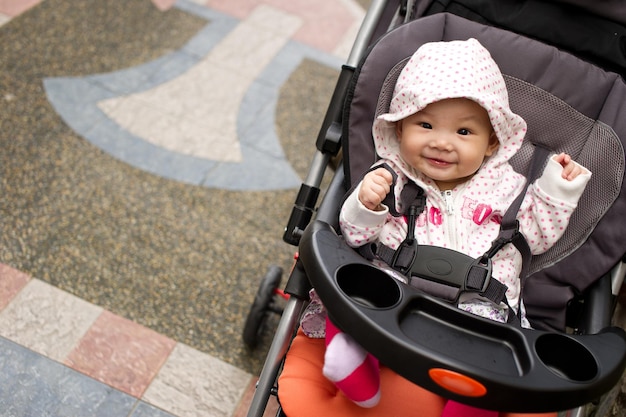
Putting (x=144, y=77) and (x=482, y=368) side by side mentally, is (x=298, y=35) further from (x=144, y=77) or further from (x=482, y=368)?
(x=482, y=368)

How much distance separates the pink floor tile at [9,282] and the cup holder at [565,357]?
143 cm

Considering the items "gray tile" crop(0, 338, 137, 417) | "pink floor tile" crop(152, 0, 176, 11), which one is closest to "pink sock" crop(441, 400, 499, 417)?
"gray tile" crop(0, 338, 137, 417)

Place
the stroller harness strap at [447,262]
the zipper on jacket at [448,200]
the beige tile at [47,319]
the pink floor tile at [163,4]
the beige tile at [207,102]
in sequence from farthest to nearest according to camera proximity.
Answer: the pink floor tile at [163,4] → the beige tile at [207,102] → the beige tile at [47,319] → the zipper on jacket at [448,200] → the stroller harness strap at [447,262]

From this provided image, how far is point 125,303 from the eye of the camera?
1.91 metres

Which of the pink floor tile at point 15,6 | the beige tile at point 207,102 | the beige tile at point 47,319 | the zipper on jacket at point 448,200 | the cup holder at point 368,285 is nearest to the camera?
the cup holder at point 368,285

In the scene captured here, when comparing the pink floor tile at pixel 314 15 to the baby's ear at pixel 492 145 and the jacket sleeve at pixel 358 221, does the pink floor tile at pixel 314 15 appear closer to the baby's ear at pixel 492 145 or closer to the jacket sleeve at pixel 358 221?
the baby's ear at pixel 492 145

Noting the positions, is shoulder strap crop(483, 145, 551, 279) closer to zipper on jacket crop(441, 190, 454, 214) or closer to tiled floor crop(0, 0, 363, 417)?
zipper on jacket crop(441, 190, 454, 214)

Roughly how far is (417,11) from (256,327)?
3.02 feet

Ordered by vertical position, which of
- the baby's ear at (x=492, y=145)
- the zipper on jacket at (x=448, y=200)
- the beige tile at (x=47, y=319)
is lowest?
the beige tile at (x=47, y=319)

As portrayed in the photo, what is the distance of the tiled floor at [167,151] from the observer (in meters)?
1.71

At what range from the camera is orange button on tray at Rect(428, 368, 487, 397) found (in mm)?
989

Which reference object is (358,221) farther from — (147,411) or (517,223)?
(147,411)

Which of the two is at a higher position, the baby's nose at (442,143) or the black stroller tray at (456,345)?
the baby's nose at (442,143)

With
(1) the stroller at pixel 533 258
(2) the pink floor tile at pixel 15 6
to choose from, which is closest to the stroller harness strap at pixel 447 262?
(1) the stroller at pixel 533 258
